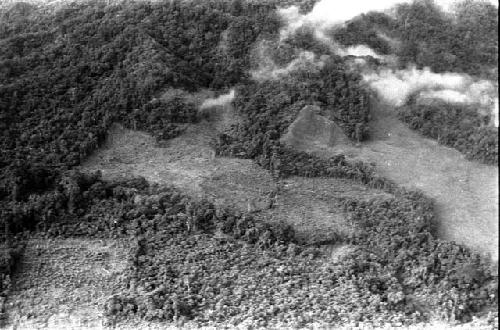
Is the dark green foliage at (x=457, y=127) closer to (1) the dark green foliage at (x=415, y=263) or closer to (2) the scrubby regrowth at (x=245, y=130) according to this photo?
(2) the scrubby regrowth at (x=245, y=130)

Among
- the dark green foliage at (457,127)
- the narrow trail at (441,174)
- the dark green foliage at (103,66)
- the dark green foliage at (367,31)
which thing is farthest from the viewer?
the dark green foliage at (367,31)

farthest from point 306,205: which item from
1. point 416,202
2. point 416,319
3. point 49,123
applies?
point 49,123

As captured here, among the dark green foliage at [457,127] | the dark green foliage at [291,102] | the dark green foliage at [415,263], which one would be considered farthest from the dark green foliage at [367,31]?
the dark green foliage at [415,263]

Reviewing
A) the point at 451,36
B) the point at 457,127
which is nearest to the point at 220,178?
the point at 457,127

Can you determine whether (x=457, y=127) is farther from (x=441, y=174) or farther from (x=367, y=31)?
(x=367, y=31)

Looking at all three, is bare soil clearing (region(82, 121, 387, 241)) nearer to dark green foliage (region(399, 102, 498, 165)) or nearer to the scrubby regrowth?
the scrubby regrowth

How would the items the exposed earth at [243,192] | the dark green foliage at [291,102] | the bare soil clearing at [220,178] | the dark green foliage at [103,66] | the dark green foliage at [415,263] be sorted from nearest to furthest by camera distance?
the dark green foliage at [415,263]
the exposed earth at [243,192]
the bare soil clearing at [220,178]
the dark green foliage at [291,102]
the dark green foliage at [103,66]
